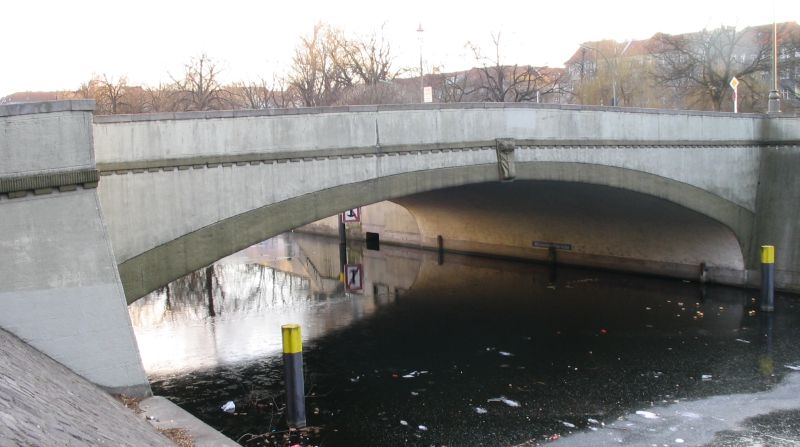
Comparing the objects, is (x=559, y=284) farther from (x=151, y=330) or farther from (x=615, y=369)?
(x=151, y=330)

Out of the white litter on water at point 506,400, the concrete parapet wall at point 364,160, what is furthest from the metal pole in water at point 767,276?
the white litter on water at point 506,400

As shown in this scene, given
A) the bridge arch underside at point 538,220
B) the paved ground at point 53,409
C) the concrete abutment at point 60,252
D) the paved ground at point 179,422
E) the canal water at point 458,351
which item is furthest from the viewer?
the canal water at point 458,351

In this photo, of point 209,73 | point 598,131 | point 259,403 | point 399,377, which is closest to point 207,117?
point 259,403

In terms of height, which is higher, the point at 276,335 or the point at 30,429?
the point at 30,429

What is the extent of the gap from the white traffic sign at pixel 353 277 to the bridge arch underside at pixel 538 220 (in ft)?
9.48

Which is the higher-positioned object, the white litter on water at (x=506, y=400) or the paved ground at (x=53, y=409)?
the paved ground at (x=53, y=409)

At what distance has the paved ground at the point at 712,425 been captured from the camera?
891 centimetres

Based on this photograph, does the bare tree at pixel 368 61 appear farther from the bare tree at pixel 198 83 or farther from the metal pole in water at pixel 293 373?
the metal pole in water at pixel 293 373

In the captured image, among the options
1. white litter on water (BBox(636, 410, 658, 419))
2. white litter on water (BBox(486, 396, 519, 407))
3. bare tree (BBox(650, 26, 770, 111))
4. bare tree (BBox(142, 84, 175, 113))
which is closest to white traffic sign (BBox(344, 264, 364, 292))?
white litter on water (BBox(486, 396, 519, 407))

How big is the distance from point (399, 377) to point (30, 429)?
8.05 meters

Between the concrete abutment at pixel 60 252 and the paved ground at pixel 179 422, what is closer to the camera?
the paved ground at pixel 179 422

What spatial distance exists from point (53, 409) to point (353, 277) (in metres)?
17.5

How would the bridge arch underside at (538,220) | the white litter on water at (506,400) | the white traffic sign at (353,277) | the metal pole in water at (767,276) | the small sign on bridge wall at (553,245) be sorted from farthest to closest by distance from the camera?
the small sign on bridge wall at (553,245)
the white traffic sign at (353,277)
the metal pole in water at (767,276)
the white litter on water at (506,400)
the bridge arch underside at (538,220)

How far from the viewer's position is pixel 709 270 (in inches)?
771
